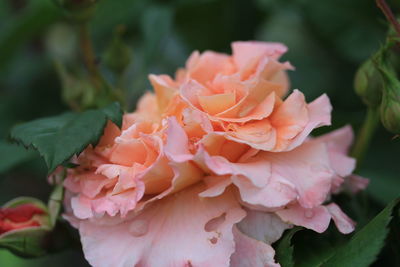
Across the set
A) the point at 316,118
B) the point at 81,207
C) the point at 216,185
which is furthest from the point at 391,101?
the point at 81,207

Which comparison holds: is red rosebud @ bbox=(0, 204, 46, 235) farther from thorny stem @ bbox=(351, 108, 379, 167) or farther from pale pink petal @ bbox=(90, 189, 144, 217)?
thorny stem @ bbox=(351, 108, 379, 167)

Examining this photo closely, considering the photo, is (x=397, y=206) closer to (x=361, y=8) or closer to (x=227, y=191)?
(x=227, y=191)

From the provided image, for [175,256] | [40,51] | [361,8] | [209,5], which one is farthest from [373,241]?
[40,51]

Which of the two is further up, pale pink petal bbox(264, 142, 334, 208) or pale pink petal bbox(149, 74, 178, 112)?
pale pink petal bbox(149, 74, 178, 112)

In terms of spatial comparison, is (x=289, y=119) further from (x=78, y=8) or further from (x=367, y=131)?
(x=78, y=8)

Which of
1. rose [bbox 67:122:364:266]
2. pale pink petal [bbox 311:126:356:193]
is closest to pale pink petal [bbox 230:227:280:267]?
rose [bbox 67:122:364:266]
